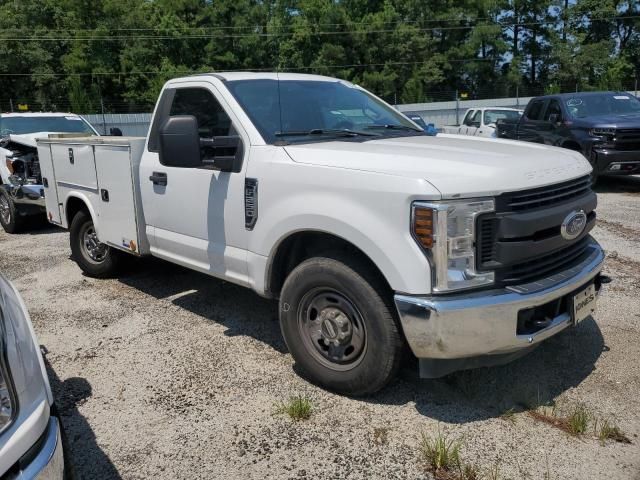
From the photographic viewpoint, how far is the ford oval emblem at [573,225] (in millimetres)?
3188

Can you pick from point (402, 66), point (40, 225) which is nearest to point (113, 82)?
point (402, 66)

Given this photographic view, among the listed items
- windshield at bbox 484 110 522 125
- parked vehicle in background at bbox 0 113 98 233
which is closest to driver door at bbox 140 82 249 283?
parked vehicle in background at bbox 0 113 98 233

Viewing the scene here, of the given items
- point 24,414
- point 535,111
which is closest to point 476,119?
point 535,111

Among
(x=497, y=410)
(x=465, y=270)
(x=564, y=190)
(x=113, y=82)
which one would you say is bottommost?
(x=497, y=410)

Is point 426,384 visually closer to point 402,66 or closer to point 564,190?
point 564,190

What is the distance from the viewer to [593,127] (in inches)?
394

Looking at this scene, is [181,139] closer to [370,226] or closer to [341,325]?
[370,226]

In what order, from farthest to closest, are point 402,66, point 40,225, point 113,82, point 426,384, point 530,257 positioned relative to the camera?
1. point 402,66
2. point 113,82
3. point 40,225
4. point 426,384
5. point 530,257

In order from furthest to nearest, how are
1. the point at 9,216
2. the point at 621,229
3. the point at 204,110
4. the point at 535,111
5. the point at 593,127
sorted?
1. the point at 535,111
2. the point at 593,127
3. the point at 9,216
4. the point at 621,229
5. the point at 204,110

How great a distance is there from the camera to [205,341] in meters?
4.41

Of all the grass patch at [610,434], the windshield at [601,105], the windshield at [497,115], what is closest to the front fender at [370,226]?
the grass patch at [610,434]

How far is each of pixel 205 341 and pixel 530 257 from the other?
100.0 inches

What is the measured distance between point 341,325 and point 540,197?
1329 mm

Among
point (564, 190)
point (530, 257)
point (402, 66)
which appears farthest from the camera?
point (402, 66)
